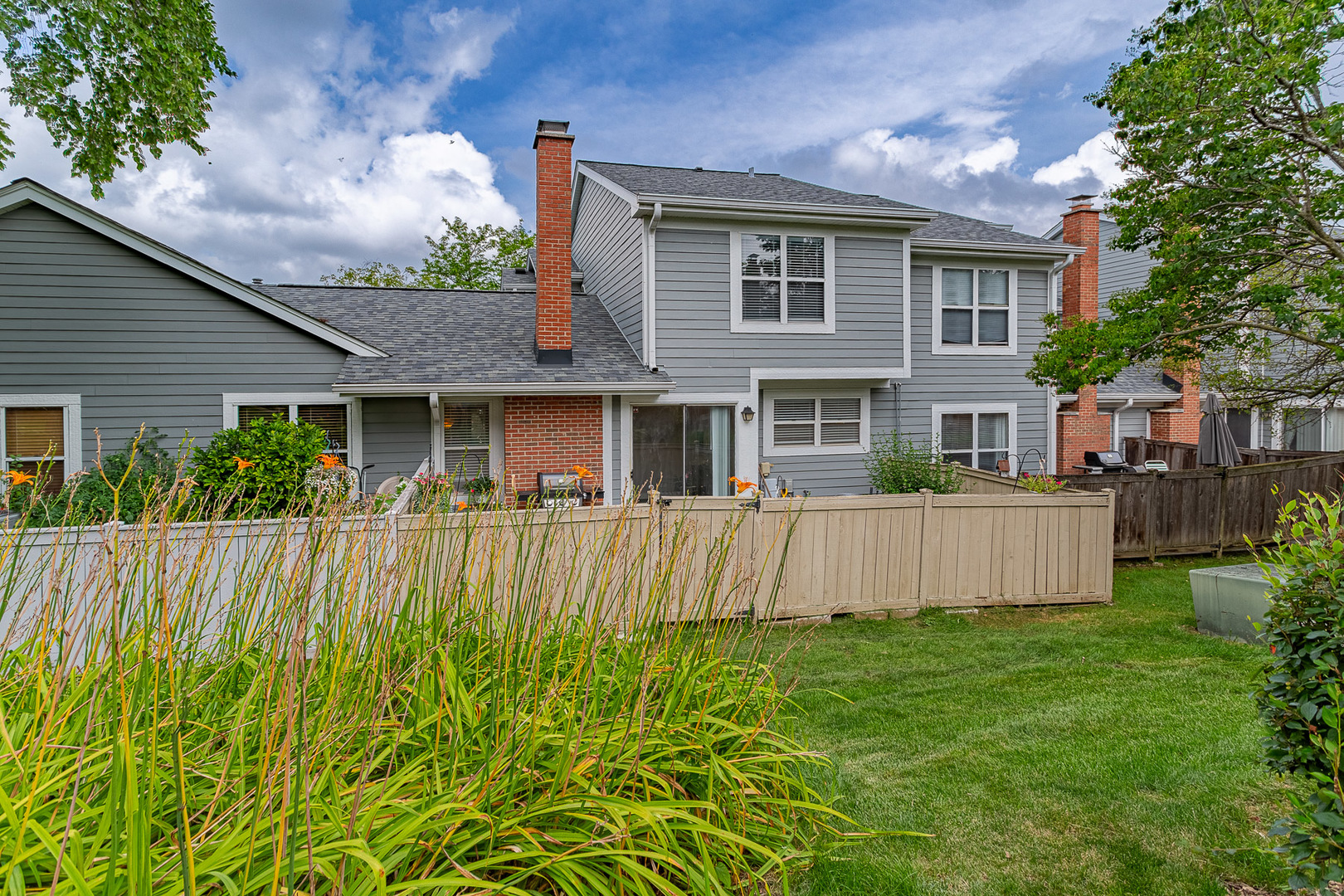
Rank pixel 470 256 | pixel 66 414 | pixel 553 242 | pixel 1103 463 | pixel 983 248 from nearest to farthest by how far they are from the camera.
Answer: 1. pixel 66 414
2. pixel 553 242
3. pixel 983 248
4. pixel 1103 463
5. pixel 470 256

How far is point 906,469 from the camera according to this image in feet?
37.2

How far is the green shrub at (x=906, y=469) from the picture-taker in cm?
1012

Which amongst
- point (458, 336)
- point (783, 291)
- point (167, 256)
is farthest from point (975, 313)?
point (167, 256)

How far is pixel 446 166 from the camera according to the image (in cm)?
2998

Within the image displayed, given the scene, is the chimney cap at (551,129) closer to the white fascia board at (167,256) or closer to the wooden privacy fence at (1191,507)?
the white fascia board at (167,256)

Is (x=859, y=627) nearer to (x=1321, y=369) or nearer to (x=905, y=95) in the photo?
(x=1321, y=369)

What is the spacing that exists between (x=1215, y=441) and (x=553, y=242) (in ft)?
40.1

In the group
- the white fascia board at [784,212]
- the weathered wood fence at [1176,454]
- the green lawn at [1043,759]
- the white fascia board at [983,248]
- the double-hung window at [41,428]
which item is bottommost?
the green lawn at [1043,759]

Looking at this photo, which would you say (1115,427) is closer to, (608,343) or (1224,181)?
(1224,181)

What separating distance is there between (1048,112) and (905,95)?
248cm

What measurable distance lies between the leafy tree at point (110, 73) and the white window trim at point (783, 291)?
8596mm

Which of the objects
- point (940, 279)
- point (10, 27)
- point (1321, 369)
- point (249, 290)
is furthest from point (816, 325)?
point (10, 27)

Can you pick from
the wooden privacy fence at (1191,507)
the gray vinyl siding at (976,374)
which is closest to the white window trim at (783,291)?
the gray vinyl siding at (976,374)

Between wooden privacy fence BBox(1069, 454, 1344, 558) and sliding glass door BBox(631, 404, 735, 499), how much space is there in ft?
17.2
